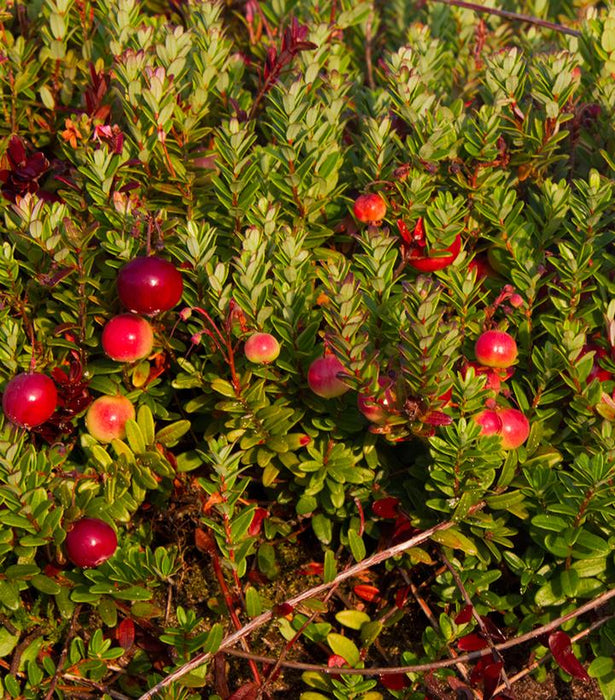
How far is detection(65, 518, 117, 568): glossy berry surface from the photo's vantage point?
2.38m

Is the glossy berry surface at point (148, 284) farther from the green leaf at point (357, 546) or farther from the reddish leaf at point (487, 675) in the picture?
the reddish leaf at point (487, 675)

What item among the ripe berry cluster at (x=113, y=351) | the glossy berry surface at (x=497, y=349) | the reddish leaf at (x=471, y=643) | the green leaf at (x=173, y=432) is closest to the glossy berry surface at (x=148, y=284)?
the ripe berry cluster at (x=113, y=351)

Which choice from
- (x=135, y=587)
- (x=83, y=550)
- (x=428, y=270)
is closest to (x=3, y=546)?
(x=83, y=550)

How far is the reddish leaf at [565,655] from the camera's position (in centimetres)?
237

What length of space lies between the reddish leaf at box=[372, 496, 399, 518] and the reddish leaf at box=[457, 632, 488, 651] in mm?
384

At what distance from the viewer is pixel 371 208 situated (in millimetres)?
2688

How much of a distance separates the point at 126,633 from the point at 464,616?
928 millimetres

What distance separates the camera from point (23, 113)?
3.17m

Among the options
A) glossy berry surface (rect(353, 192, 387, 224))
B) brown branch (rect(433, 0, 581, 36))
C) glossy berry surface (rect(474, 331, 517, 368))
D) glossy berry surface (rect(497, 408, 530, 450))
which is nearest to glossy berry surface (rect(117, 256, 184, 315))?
glossy berry surface (rect(353, 192, 387, 224))

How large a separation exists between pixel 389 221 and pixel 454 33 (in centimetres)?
176

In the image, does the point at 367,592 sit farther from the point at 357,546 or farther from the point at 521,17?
the point at 521,17

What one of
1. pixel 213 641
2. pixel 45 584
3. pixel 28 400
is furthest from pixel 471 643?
pixel 28 400

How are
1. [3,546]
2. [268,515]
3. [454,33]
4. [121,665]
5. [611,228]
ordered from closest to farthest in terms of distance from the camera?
1. [3,546]
2. [121,665]
3. [268,515]
4. [611,228]
5. [454,33]

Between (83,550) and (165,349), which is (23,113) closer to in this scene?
(165,349)
